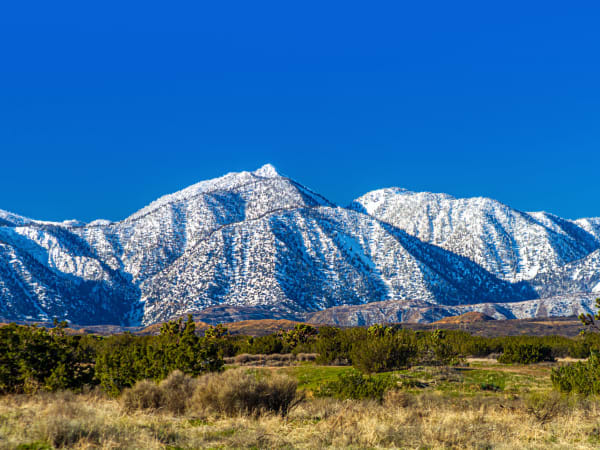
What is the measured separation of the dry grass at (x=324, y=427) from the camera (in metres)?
11.9

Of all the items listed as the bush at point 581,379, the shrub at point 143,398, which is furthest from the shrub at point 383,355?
the shrub at point 143,398

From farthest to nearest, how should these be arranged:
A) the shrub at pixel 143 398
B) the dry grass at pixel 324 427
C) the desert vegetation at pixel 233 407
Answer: the shrub at pixel 143 398 → the desert vegetation at pixel 233 407 → the dry grass at pixel 324 427

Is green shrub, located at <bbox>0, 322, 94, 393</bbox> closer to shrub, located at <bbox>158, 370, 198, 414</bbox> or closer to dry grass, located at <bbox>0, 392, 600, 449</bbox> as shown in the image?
dry grass, located at <bbox>0, 392, 600, 449</bbox>

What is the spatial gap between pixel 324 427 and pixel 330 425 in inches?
8.9

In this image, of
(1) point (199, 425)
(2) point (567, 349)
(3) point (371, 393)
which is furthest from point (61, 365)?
(2) point (567, 349)

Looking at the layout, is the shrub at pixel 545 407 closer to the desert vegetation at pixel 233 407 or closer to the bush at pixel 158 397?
the desert vegetation at pixel 233 407

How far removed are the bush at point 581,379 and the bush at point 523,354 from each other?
76.2ft

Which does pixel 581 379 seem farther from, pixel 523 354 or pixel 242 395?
pixel 523 354

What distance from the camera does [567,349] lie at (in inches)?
1970

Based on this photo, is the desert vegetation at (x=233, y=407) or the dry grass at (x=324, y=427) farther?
the desert vegetation at (x=233, y=407)

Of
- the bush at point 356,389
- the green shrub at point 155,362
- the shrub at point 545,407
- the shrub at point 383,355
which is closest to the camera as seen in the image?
the shrub at point 545,407

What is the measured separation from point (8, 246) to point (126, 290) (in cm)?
4283

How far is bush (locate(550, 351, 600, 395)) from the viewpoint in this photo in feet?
62.3

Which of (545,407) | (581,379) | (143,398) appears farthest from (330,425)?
(581,379)
